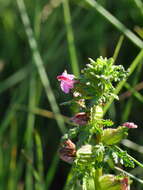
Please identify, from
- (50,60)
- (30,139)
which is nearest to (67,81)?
(30,139)

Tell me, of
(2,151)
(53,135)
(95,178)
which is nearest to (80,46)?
(53,135)

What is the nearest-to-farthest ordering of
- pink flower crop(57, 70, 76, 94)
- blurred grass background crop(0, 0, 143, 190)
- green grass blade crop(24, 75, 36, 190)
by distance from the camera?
pink flower crop(57, 70, 76, 94) → green grass blade crop(24, 75, 36, 190) → blurred grass background crop(0, 0, 143, 190)

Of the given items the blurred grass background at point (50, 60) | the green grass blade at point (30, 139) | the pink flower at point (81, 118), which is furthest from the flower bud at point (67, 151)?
the blurred grass background at point (50, 60)

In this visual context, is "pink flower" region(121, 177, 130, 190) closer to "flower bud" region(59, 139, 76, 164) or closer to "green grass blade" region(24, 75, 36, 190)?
"flower bud" region(59, 139, 76, 164)

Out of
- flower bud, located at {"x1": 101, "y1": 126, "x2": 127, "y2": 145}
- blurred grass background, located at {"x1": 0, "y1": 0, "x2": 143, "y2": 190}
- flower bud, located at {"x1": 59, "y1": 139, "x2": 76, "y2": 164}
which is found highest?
blurred grass background, located at {"x1": 0, "y1": 0, "x2": 143, "y2": 190}

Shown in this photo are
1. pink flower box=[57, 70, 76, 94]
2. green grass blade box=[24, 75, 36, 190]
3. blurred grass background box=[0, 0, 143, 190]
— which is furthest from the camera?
blurred grass background box=[0, 0, 143, 190]

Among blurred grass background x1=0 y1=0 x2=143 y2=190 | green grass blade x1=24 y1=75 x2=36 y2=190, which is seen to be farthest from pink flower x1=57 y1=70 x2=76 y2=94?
blurred grass background x1=0 y1=0 x2=143 y2=190

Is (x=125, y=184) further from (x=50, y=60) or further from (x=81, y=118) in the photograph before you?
(x=50, y=60)

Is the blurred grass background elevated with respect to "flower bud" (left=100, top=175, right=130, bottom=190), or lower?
elevated

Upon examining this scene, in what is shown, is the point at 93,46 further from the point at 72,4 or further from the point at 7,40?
the point at 7,40
